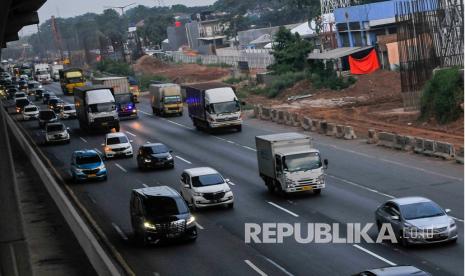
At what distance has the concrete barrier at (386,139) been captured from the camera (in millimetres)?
50406

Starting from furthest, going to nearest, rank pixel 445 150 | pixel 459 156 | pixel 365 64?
pixel 365 64
pixel 445 150
pixel 459 156

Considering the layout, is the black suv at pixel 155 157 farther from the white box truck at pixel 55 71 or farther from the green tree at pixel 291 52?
the white box truck at pixel 55 71

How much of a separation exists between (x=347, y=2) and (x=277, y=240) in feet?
296

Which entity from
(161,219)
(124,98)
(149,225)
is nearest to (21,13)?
(149,225)

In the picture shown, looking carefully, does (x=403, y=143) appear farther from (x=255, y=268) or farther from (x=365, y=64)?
(x=365, y=64)

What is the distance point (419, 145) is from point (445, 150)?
8.77 feet

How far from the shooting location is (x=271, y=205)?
3641 cm

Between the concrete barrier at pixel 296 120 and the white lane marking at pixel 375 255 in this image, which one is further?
the concrete barrier at pixel 296 120

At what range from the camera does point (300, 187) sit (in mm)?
37094

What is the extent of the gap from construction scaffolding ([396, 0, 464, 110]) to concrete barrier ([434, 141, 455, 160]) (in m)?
20.3

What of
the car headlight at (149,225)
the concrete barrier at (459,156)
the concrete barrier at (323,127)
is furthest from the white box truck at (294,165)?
the concrete barrier at (323,127)

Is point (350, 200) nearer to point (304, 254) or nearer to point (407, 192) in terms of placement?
point (407, 192)

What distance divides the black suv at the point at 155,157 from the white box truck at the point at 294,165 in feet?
36.4

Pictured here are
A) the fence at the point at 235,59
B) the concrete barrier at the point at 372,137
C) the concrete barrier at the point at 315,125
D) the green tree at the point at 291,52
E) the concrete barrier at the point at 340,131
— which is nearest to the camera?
the concrete barrier at the point at 372,137
